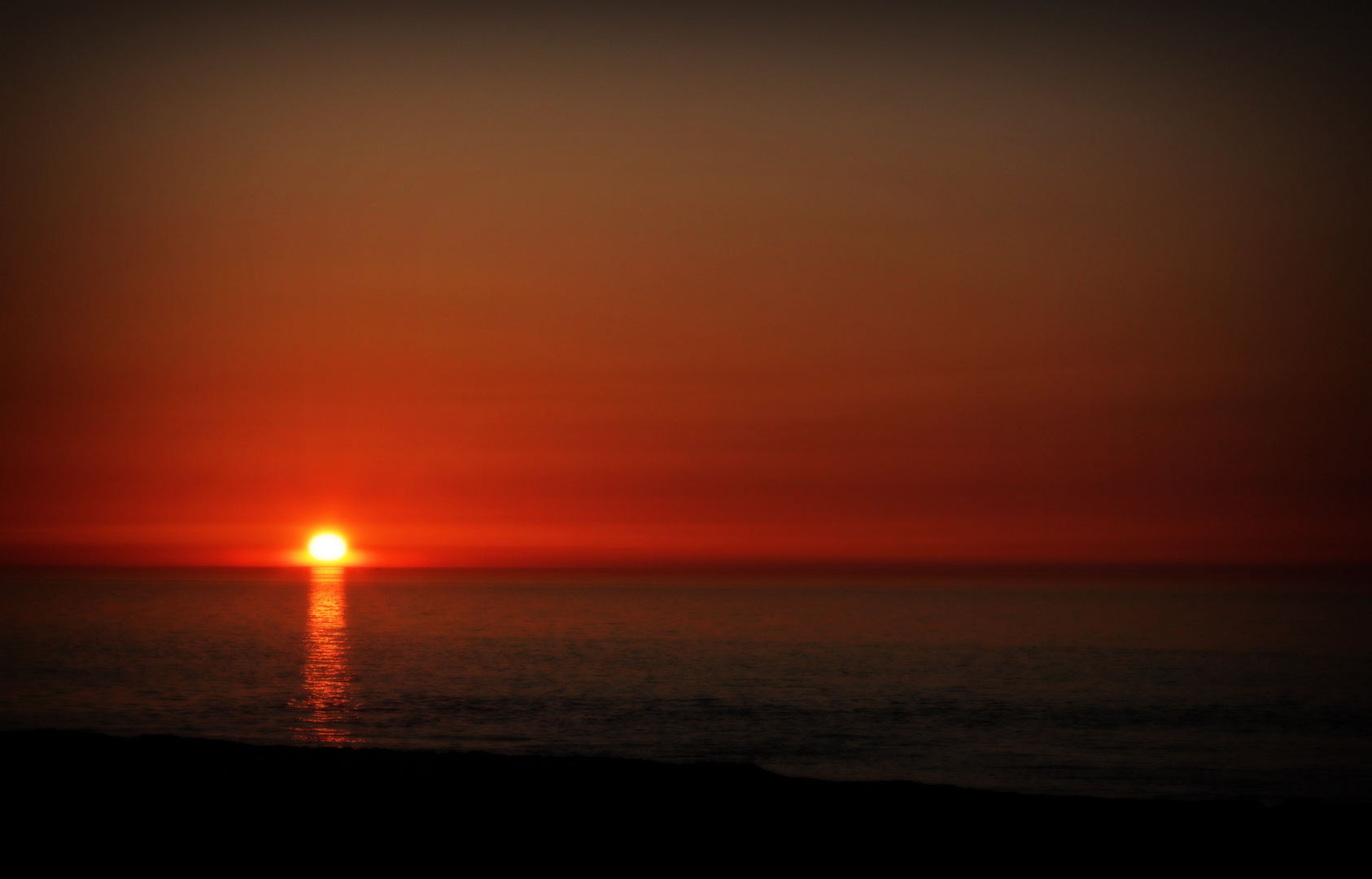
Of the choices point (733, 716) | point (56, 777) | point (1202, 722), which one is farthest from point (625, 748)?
point (1202, 722)

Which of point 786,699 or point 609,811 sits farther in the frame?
point 786,699

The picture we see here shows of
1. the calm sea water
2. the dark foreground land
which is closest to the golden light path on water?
the calm sea water

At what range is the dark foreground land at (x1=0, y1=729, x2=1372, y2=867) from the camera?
14.7 meters

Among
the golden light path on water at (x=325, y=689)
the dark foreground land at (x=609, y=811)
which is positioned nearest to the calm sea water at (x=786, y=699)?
the golden light path on water at (x=325, y=689)

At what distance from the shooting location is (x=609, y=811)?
1603 cm

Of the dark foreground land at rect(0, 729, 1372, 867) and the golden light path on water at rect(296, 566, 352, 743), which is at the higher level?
the dark foreground land at rect(0, 729, 1372, 867)

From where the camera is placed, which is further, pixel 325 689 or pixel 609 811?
pixel 325 689

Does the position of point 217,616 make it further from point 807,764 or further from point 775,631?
point 807,764

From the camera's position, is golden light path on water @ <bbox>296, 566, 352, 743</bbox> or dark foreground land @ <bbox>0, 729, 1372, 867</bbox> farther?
golden light path on water @ <bbox>296, 566, 352, 743</bbox>

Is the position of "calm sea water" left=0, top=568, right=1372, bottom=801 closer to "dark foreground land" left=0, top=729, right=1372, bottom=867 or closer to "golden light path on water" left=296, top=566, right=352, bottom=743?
"golden light path on water" left=296, top=566, right=352, bottom=743

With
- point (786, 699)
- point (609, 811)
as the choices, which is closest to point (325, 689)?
point (786, 699)

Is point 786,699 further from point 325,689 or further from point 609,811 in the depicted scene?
point 609,811

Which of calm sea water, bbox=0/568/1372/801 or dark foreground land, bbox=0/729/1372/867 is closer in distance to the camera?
dark foreground land, bbox=0/729/1372/867

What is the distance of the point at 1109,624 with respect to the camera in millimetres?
127000
